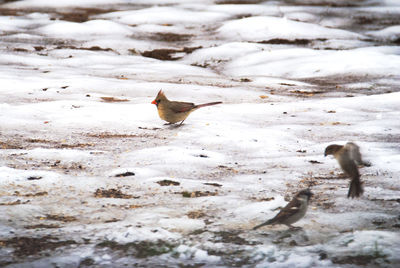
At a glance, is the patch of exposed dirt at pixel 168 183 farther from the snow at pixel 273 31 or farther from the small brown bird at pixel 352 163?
the snow at pixel 273 31

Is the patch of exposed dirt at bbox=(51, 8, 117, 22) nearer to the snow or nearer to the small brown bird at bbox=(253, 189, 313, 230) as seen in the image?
the snow

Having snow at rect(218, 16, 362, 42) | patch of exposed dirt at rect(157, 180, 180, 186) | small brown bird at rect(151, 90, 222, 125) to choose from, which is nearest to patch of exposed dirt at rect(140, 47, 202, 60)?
snow at rect(218, 16, 362, 42)

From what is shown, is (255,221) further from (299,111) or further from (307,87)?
(307,87)

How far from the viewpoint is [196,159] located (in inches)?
214

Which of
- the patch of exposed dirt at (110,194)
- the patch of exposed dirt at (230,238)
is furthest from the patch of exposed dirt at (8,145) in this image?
the patch of exposed dirt at (230,238)

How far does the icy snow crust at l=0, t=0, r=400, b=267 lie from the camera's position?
10.8ft

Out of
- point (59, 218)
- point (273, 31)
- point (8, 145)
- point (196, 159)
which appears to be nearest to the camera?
point (59, 218)

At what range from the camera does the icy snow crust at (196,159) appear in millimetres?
3297

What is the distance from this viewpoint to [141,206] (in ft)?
13.3

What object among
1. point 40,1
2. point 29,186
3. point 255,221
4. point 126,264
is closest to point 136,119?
point 29,186

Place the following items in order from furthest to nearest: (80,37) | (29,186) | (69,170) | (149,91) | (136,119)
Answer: (80,37) < (149,91) < (136,119) < (69,170) < (29,186)

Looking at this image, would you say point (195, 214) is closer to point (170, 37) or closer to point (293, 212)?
point (293, 212)

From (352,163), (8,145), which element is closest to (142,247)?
(352,163)

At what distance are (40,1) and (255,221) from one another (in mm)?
25411
